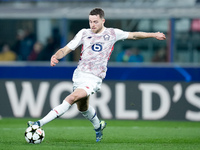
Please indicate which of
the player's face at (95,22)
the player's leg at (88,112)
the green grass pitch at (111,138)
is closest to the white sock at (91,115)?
the player's leg at (88,112)

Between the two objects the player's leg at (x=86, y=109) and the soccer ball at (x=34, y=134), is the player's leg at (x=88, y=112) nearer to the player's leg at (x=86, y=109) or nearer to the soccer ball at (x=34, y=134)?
the player's leg at (x=86, y=109)

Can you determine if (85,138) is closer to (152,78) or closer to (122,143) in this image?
(122,143)

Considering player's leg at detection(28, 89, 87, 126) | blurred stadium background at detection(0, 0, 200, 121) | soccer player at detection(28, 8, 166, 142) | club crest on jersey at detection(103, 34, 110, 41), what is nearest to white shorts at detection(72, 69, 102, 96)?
soccer player at detection(28, 8, 166, 142)

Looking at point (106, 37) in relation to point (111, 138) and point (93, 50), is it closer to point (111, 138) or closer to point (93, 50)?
point (93, 50)

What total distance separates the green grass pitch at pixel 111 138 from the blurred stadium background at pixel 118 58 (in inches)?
35.7

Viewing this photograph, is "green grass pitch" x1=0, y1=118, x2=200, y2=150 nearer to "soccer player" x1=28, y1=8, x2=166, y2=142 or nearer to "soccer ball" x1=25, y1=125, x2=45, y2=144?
"soccer ball" x1=25, y1=125, x2=45, y2=144

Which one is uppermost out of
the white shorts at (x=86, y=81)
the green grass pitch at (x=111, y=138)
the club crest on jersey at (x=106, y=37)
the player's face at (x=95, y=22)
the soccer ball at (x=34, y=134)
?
the player's face at (x=95, y=22)

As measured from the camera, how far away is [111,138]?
9414 millimetres

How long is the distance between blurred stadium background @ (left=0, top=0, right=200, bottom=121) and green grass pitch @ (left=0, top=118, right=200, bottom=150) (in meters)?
0.91

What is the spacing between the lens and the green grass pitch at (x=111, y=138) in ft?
26.4

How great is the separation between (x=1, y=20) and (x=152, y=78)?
6.84m

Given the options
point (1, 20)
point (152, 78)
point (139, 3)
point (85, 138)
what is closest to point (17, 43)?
point (1, 20)

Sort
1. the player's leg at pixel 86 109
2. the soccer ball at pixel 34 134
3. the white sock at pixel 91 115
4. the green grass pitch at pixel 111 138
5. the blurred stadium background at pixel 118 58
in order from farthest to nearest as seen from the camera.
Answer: the blurred stadium background at pixel 118 58, the white sock at pixel 91 115, the player's leg at pixel 86 109, the green grass pitch at pixel 111 138, the soccer ball at pixel 34 134

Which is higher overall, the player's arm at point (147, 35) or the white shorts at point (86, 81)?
the player's arm at point (147, 35)
